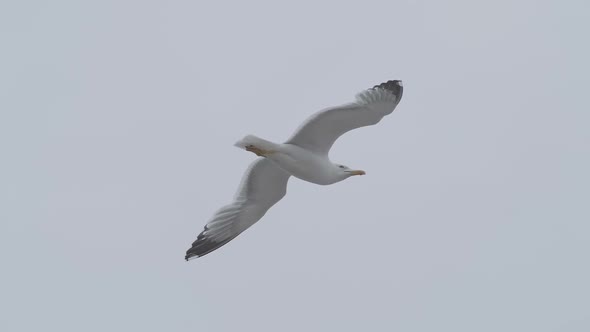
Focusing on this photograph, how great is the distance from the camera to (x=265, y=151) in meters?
13.9

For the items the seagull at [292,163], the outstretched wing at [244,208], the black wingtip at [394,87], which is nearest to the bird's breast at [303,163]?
the seagull at [292,163]

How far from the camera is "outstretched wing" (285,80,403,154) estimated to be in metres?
13.8

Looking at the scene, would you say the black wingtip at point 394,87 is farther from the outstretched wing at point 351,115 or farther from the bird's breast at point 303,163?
the bird's breast at point 303,163

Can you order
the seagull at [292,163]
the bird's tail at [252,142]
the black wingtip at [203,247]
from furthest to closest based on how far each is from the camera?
the black wingtip at [203,247], the seagull at [292,163], the bird's tail at [252,142]

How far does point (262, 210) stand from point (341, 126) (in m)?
1.98

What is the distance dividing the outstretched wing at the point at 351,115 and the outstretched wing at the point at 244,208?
3.10 feet

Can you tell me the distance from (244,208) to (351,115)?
239 cm

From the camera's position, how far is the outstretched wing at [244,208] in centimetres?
1496

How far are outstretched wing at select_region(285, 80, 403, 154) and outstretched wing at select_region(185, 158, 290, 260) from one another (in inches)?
37.3

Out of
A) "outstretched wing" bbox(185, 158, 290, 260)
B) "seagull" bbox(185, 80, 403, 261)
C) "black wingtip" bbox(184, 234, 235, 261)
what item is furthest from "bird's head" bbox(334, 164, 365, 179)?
"black wingtip" bbox(184, 234, 235, 261)

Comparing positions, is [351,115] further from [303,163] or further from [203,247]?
[203,247]

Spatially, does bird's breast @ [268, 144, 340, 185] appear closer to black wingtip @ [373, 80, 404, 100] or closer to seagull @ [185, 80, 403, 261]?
seagull @ [185, 80, 403, 261]

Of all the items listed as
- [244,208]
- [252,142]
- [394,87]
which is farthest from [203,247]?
[394,87]

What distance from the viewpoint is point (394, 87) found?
13930 millimetres
